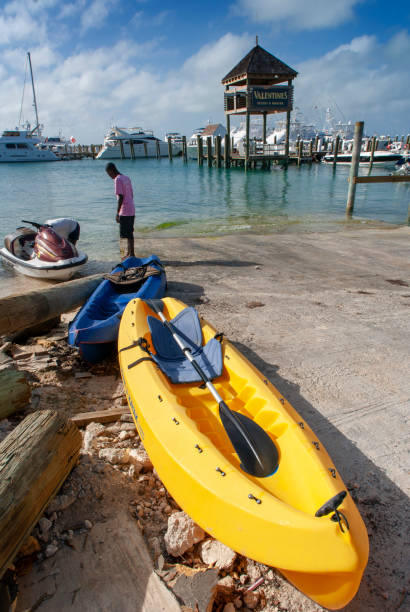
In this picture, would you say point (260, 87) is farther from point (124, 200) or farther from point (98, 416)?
point (98, 416)

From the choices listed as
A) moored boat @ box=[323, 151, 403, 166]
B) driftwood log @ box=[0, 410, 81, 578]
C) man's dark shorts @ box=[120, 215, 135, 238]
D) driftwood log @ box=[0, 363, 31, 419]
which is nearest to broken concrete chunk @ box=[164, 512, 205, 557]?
driftwood log @ box=[0, 410, 81, 578]

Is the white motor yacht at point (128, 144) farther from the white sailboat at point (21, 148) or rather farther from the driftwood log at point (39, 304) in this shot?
the driftwood log at point (39, 304)

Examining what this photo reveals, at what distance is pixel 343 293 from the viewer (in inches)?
244

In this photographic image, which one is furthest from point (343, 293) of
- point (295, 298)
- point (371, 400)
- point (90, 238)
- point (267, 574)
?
point (90, 238)

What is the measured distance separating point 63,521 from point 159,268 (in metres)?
4.52

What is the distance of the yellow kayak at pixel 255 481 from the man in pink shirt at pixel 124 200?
500cm

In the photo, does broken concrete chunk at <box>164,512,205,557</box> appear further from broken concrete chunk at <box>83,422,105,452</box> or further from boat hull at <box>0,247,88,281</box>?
boat hull at <box>0,247,88,281</box>

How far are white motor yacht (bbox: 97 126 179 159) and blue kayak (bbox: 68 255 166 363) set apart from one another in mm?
71481

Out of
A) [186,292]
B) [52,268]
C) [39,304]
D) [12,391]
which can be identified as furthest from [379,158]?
[12,391]

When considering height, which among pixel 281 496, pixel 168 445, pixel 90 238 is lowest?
pixel 90 238

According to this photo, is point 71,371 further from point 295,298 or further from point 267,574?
point 295,298

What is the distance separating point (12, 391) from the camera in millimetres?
3217

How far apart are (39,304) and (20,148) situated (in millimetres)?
71195

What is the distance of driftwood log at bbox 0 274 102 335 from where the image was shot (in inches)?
169
